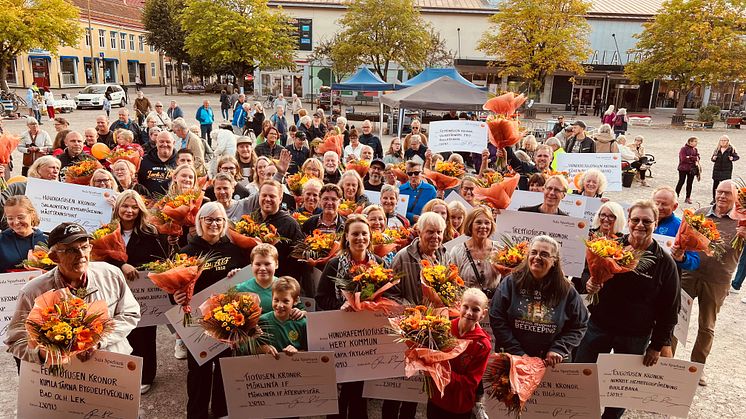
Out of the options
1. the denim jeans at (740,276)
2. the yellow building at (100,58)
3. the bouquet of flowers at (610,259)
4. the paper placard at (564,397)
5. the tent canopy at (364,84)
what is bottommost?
the denim jeans at (740,276)

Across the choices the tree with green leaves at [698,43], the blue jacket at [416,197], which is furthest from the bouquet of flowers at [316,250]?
the tree with green leaves at [698,43]

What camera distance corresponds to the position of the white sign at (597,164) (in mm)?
8109

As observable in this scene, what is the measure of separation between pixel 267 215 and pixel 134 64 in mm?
62782

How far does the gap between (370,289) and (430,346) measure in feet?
2.20

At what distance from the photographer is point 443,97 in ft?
50.9

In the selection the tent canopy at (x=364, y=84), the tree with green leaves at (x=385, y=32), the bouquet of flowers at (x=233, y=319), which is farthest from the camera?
the tree with green leaves at (x=385, y=32)

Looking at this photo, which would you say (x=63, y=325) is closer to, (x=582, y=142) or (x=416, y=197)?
(x=416, y=197)

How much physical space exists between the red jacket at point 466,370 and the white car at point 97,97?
3356 cm

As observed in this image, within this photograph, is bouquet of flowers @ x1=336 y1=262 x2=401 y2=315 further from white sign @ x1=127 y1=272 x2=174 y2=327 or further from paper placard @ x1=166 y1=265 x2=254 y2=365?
white sign @ x1=127 y1=272 x2=174 y2=327

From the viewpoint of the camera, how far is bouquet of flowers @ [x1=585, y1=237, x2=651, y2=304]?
12.0 ft

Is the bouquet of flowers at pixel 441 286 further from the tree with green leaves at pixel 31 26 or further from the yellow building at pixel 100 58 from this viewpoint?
the yellow building at pixel 100 58

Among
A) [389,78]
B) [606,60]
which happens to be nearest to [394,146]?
[389,78]

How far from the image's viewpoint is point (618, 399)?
381 cm

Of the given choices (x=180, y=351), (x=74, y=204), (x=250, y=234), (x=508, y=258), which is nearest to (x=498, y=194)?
(x=508, y=258)
